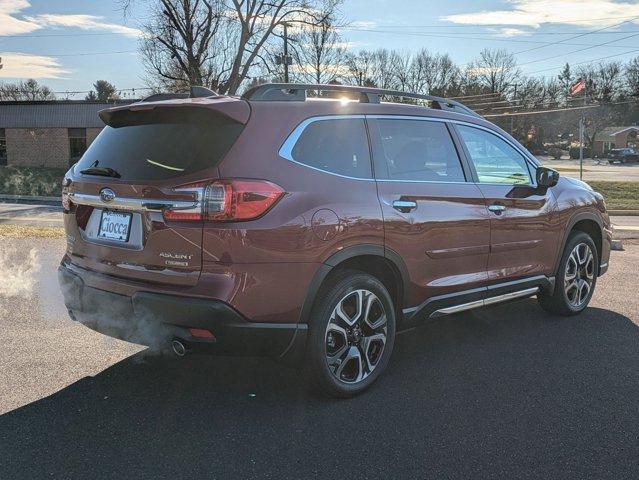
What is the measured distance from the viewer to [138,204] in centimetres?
327

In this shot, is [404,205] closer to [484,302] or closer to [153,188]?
[484,302]

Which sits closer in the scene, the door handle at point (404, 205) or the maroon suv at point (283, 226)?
the maroon suv at point (283, 226)

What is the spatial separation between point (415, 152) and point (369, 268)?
928 millimetres

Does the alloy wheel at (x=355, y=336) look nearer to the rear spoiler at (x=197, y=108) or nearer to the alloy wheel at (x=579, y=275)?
the rear spoiler at (x=197, y=108)

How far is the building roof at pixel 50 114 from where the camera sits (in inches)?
1797

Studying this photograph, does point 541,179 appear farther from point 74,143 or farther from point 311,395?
point 74,143

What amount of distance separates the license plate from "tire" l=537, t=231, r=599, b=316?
151 inches

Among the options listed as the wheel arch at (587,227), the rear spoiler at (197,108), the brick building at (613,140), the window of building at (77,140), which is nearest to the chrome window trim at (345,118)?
the rear spoiler at (197,108)

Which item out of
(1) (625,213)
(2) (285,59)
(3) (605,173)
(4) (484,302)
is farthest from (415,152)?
(3) (605,173)

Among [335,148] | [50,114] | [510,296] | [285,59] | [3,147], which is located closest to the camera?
[335,148]

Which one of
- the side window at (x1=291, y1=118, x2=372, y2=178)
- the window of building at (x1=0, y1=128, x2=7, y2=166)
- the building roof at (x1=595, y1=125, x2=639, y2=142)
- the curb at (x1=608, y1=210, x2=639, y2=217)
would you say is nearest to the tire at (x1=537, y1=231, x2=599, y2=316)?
the side window at (x1=291, y1=118, x2=372, y2=178)

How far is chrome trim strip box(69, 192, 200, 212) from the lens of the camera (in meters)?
3.13

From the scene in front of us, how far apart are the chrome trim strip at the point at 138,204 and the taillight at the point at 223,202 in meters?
0.03

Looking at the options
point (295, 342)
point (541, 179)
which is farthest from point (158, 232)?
point (541, 179)
